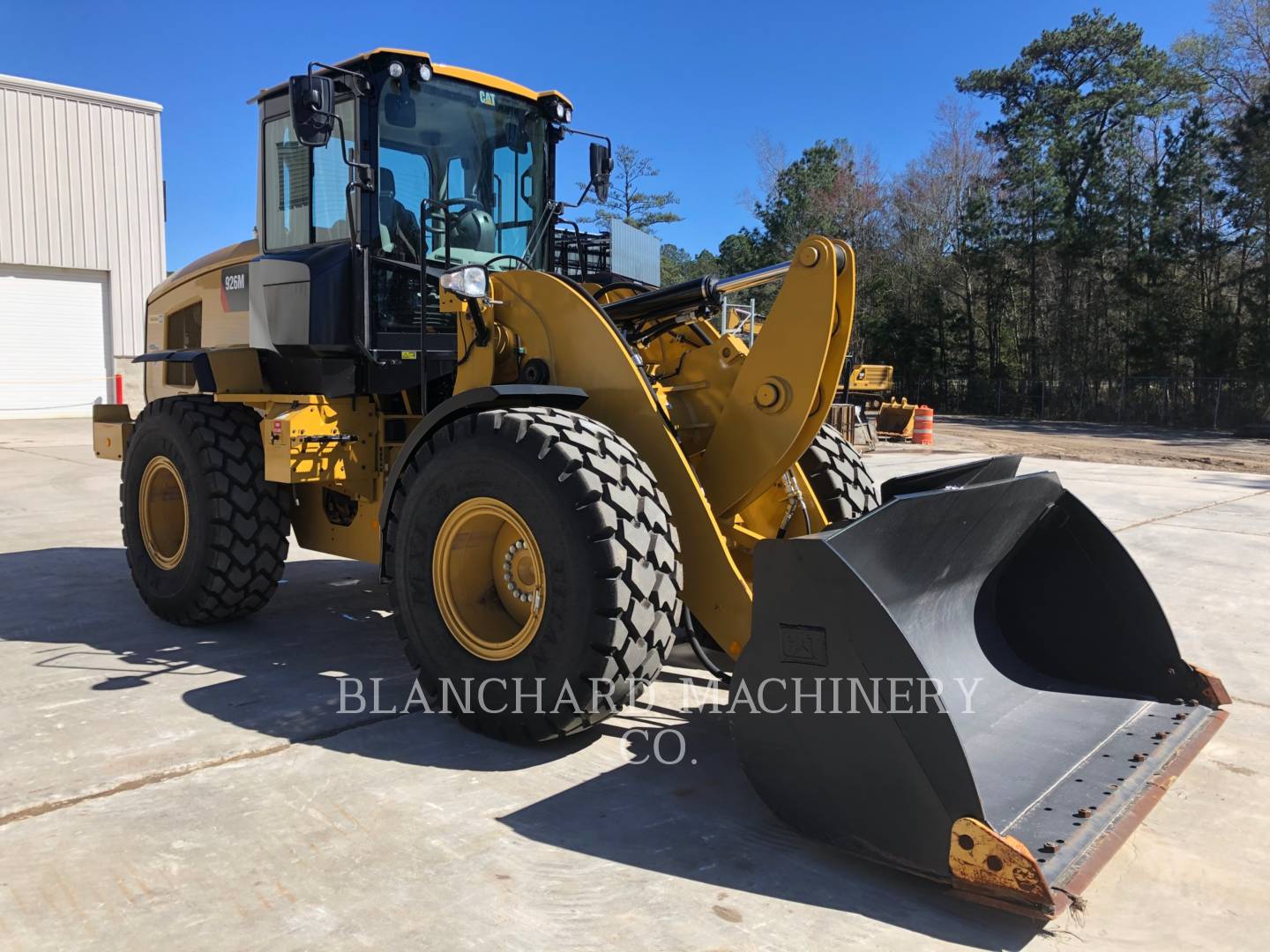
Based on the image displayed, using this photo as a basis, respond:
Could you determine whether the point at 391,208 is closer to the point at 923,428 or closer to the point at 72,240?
the point at 923,428

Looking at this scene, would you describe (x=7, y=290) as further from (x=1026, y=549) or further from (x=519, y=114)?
(x=1026, y=549)

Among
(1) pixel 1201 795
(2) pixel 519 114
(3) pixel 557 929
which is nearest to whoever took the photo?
(3) pixel 557 929

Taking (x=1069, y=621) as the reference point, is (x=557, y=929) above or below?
below

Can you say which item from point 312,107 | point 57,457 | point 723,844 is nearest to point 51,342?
point 57,457

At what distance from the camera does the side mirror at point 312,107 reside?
3.96 meters

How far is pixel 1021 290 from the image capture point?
35.2 metres

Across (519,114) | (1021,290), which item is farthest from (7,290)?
(1021,290)

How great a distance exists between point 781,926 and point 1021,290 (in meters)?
36.5

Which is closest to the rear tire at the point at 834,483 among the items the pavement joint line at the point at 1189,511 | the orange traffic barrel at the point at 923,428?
the pavement joint line at the point at 1189,511

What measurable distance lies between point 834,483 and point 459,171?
2.43m

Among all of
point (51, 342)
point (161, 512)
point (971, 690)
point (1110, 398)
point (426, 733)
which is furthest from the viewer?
point (1110, 398)

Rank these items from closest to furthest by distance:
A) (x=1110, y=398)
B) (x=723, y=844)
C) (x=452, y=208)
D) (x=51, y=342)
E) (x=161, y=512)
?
(x=723, y=844), (x=452, y=208), (x=161, y=512), (x=51, y=342), (x=1110, y=398)

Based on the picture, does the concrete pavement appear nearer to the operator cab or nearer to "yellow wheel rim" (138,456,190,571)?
"yellow wheel rim" (138,456,190,571)

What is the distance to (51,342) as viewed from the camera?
22.5m
